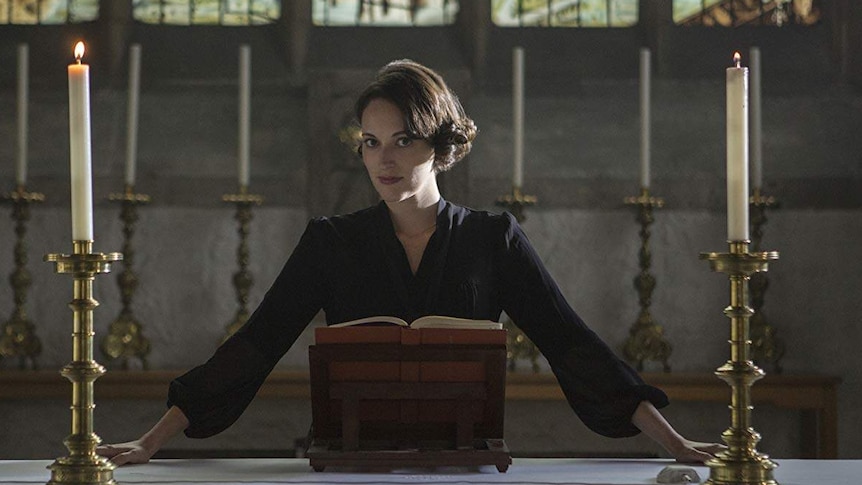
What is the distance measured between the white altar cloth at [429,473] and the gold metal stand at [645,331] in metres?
2.68

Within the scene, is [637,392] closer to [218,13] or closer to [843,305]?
[843,305]

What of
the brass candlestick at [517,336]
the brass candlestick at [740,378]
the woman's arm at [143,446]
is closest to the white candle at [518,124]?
the brass candlestick at [517,336]

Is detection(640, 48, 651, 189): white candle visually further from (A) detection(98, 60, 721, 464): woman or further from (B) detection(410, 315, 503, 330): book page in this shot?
(B) detection(410, 315, 503, 330): book page

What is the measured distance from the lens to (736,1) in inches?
211

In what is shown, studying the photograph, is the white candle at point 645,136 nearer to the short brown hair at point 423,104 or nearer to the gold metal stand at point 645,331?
the gold metal stand at point 645,331

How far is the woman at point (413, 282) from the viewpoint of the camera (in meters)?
2.05

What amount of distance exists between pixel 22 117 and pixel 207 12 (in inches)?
41.8

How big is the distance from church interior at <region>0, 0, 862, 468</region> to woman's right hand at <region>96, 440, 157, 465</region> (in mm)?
2812

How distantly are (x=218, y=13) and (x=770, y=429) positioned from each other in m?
2.94

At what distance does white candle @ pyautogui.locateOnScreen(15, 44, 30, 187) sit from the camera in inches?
182

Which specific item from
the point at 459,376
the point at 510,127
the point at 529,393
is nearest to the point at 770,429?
the point at 529,393

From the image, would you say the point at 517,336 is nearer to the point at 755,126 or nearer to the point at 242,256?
the point at 242,256

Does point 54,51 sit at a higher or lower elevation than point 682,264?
higher

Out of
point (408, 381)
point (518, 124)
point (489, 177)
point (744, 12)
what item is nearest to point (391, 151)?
point (408, 381)
